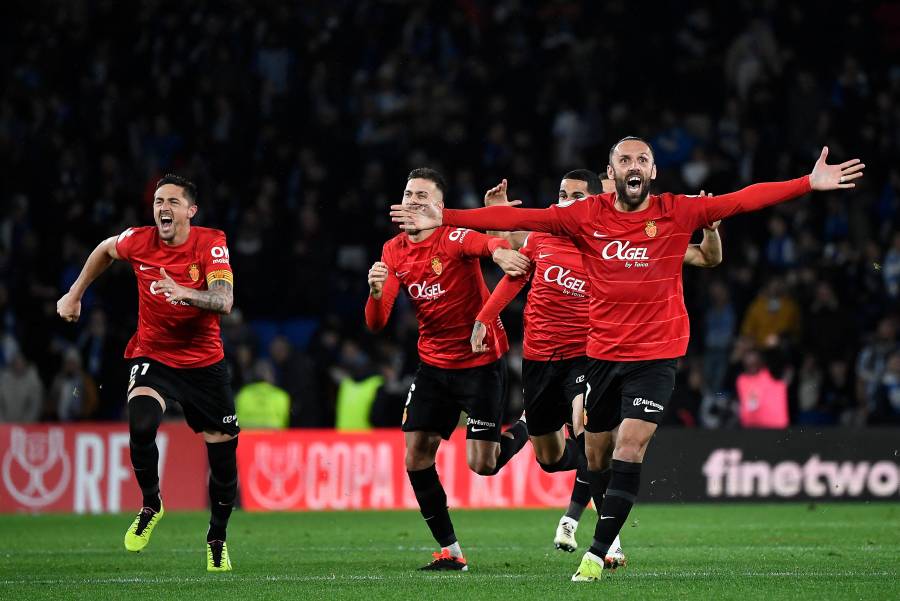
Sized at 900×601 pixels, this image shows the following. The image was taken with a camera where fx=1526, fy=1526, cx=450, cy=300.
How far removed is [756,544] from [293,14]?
13.7m

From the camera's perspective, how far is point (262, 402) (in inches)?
723

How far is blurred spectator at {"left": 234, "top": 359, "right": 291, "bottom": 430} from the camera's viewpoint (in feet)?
60.1

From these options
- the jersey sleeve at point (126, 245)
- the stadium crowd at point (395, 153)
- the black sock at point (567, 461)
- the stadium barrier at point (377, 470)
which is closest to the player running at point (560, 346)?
the black sock at point (567, 461)

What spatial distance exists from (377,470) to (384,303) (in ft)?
25.4

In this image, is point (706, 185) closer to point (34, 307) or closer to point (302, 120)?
point (302, 120)

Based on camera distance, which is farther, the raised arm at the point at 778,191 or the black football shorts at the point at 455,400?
the black football shorts at the point at 455,400

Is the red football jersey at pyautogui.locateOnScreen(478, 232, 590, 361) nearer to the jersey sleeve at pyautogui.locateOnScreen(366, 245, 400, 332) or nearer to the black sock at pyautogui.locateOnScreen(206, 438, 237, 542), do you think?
the jersey sleeve at pyautogui.locateOnScreen(366, 245, 400, 332)

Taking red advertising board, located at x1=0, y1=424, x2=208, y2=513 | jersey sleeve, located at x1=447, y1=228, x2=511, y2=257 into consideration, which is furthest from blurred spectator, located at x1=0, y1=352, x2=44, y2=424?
jersey sleeve, located at x1=447, y1=228, x2=511, y2=257

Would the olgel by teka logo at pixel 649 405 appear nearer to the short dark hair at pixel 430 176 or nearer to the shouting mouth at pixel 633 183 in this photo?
the shouting mouth at pixel 633 183

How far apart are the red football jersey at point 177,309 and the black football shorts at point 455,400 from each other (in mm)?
1424

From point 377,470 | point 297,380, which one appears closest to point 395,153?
point 297,380

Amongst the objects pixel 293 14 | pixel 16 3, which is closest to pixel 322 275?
pixel 293 14

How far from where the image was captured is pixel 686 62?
22.2m

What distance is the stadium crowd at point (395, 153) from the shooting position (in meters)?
18.9
